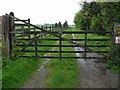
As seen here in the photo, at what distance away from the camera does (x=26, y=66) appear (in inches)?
377

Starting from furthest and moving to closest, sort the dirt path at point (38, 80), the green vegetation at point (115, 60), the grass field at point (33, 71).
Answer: the green vegetation at point (115, 60), the grass field at point (33, 71), the dirt path at point (38, 80)

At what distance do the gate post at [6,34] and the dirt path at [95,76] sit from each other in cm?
338

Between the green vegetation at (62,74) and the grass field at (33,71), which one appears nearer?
the green vegetation at (62,74)

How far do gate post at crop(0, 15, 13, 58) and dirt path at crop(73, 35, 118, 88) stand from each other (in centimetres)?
338

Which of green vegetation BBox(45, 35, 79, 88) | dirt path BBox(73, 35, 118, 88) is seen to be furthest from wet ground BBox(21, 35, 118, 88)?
green vegetation BBox(45, 35, 79, 88)

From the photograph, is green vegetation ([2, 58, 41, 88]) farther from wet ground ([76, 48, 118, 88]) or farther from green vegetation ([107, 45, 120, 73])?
green vegetation ([107, 45, 120, 73])

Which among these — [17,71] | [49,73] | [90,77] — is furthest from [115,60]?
[17,71]

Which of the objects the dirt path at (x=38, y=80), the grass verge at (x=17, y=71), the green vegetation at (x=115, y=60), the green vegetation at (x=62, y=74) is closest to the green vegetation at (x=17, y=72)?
the grass verge at (x=17, y=71)

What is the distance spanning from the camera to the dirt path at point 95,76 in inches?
288

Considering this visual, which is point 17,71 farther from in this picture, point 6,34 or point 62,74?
point 6,34

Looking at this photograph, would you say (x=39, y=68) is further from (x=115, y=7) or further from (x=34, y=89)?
(x=115, y=7)

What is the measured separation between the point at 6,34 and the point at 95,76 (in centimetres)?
496

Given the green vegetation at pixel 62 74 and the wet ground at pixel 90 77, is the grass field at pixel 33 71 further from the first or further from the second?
the wet ground at pixel 90 77

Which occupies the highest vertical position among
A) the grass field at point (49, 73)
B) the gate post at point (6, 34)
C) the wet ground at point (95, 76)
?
the gate post at point (6, 34)
